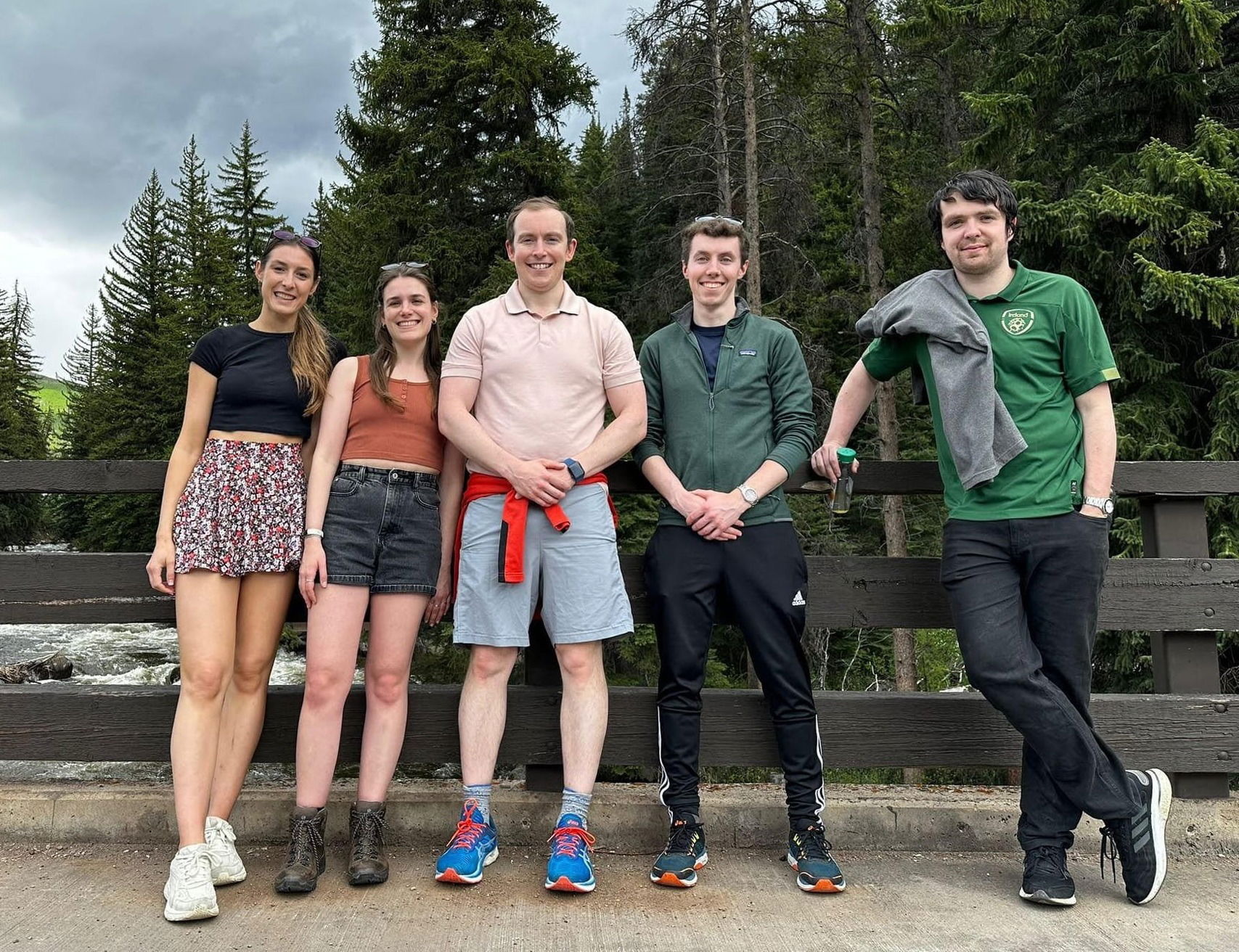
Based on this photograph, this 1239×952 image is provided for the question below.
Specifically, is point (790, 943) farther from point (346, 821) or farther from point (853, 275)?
point (853, 275)

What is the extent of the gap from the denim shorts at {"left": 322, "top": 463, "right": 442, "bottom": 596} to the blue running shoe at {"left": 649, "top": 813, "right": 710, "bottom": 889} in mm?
1117

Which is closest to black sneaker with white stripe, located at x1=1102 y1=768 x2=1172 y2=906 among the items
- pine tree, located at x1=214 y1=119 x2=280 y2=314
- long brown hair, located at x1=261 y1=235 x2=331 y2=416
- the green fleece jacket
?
the green fleece jacket

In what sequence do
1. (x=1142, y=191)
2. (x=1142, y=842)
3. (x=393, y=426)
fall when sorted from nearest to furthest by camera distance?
(x=1142, y=842), (x=393, y=426), (x=1142, y=191)

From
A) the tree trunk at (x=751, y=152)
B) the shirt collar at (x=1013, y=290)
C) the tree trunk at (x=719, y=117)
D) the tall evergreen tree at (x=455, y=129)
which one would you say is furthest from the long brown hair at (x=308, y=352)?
the tall evergreen tree at (x=455, y=129)

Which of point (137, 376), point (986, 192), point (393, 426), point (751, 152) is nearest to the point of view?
point (986, 192)

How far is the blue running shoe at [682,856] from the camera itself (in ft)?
9.54

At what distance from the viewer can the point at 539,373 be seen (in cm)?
302

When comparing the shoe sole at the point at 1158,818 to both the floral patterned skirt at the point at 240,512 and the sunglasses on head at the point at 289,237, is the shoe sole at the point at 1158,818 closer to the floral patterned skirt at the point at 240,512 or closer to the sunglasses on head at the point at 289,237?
the floral patterned skirt at the point at 240,512

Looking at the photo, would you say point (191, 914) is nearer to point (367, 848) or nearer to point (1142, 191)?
point (367, 848)

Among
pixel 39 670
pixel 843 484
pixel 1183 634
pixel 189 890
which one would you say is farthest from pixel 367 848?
pixel 39 670

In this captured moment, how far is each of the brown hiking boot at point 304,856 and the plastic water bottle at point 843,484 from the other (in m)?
Answer: 1.95

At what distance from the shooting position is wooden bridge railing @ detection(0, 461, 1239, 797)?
336 centimetres

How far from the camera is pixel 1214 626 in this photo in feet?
11.1

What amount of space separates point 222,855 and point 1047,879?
2.54 meters
